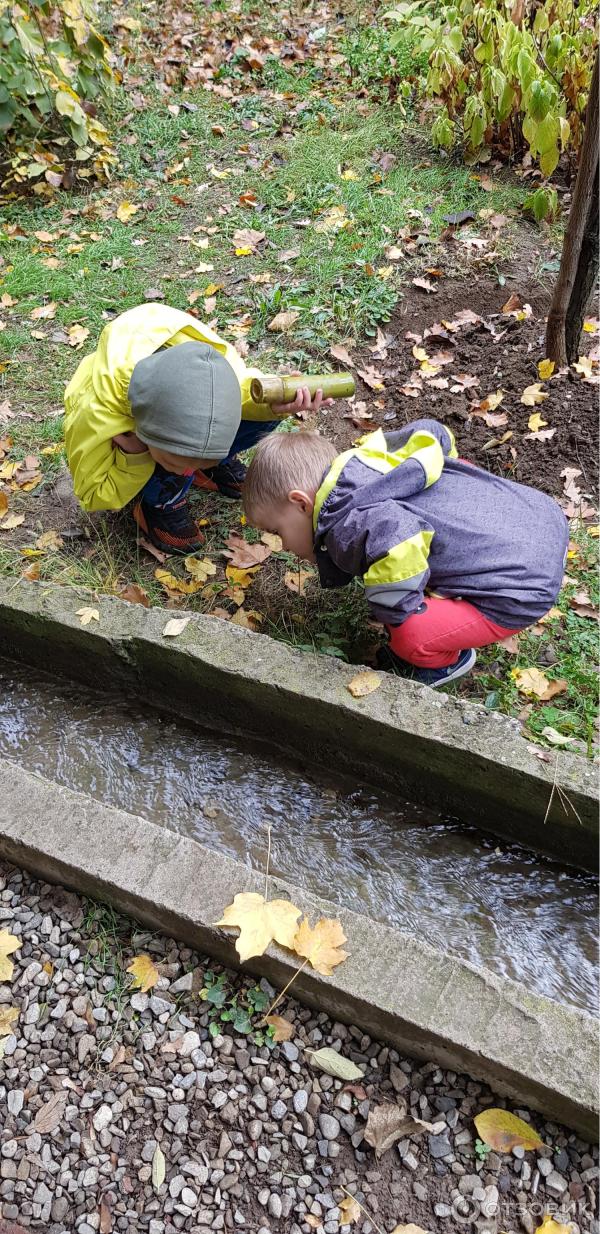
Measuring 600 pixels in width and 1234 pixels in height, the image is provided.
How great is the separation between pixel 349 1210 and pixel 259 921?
643 mm

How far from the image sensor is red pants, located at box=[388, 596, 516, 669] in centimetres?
250

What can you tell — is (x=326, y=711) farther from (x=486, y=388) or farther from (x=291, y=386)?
(x=486, y=388)

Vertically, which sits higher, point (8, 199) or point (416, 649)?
point (8, 199)

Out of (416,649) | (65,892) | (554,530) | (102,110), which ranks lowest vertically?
(65,892)

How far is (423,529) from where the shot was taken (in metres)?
2.41

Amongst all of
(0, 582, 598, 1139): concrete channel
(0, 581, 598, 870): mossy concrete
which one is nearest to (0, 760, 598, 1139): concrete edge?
(0, 582, 598, 1139): concrete channel

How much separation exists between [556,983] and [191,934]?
1.04 m

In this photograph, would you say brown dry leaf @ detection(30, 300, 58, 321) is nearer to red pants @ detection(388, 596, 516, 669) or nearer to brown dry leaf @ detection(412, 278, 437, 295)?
brown dry leaf @ detection(412, 278, 437, 295)

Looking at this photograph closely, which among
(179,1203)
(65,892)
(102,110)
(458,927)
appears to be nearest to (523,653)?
(458,927)

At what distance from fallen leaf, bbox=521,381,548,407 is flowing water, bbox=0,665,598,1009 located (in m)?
2.00

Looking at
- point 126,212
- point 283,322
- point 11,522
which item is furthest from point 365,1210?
point 126,212

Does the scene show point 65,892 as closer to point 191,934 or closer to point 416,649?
point 191,934

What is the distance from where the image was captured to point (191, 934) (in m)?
2.11

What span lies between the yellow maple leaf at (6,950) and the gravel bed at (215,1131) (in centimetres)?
3
